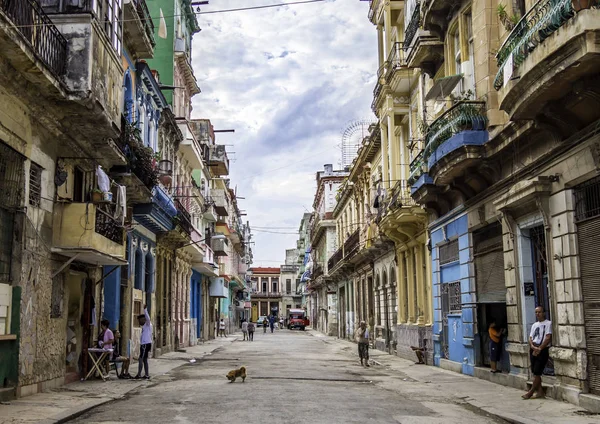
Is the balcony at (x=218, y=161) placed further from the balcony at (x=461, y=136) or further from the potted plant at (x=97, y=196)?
the potted plant at (x=97, y=196)

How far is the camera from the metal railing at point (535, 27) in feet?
34.0

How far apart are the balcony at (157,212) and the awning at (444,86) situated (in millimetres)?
9166

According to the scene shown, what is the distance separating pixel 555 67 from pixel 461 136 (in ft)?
17.4

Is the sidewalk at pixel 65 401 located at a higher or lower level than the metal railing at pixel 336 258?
lower

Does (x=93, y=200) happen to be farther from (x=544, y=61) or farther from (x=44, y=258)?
(x=544, y=61)

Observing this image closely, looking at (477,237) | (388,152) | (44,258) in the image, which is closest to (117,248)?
(44,258)

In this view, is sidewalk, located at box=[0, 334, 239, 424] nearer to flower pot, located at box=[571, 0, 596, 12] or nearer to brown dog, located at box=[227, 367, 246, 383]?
brown dog, located at box=[227, 367, 246, 383]

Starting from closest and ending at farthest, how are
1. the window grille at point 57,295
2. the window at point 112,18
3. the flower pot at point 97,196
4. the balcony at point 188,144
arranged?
1. the window grille at point 57,295
2. the window at point 112,18
3. the flower pot at point 97,196
4. the balcony at point 188,144

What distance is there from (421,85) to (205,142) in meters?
22.8

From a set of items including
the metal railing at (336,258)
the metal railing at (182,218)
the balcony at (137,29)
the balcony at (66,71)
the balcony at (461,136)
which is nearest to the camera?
the balcony at (66,71)

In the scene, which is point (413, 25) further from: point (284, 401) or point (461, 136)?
point (284, 401)

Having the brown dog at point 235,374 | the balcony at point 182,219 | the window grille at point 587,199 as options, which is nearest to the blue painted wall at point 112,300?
the brown dog at point 235,374

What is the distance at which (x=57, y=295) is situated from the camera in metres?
15.0

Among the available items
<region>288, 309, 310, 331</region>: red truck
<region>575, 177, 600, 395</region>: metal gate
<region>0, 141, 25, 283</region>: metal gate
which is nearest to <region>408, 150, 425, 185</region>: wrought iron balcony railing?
<region>575, 177, 600, 395</region>: metal gate
